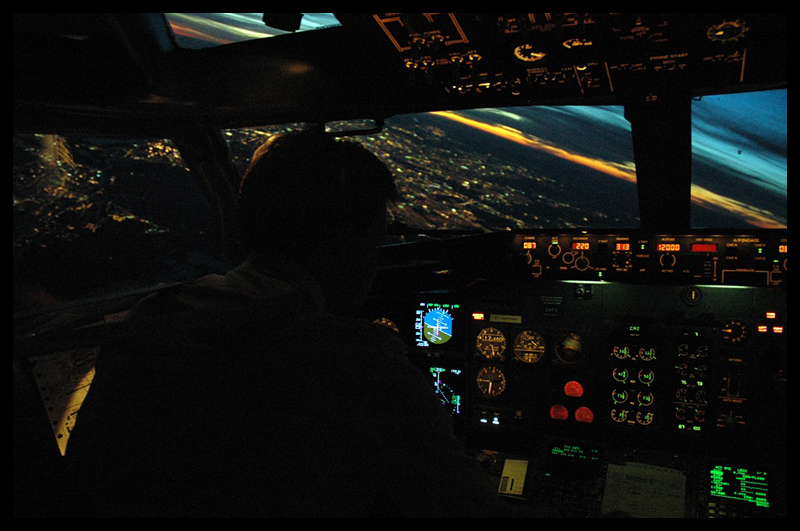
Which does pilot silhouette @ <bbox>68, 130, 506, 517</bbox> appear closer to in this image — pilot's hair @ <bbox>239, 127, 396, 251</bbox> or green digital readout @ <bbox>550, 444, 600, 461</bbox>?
pilot's hair @ <bbox>239, 127, 396, 251</bbox>

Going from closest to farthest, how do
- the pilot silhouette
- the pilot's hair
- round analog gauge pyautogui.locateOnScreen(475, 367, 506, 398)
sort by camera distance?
the pilot silhouette
the pilot's hair
round analog gauge pyautogui.locateOnScreen(475, 367, 506, 398)

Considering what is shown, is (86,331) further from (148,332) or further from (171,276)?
(148,332)

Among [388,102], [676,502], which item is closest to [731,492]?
[676,502]

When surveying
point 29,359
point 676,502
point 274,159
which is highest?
point 274,159

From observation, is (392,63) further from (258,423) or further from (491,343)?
(258,423)

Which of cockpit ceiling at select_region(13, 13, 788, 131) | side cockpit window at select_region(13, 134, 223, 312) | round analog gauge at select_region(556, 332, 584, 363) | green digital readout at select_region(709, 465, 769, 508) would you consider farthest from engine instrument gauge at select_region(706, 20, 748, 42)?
side cockpit window at select_region(13, 134, 223, 312)

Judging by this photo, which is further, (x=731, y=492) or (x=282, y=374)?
(x=731, y=492)

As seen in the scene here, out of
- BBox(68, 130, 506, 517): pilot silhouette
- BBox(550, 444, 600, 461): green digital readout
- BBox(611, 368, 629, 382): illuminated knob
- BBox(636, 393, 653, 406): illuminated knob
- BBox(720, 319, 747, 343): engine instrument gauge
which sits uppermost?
BBox(68, 130, 506, 517): pilot silhouette

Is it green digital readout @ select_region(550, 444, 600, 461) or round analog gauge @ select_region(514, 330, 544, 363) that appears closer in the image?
green digital readout @ select_region(550, 444, 600, 461)

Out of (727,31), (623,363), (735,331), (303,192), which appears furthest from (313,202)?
(735,331)

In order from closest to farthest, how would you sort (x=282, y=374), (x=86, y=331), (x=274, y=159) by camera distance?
1. (x=282, y=374)
2. (x=274, y=159)
3. (x=86, y=331)
